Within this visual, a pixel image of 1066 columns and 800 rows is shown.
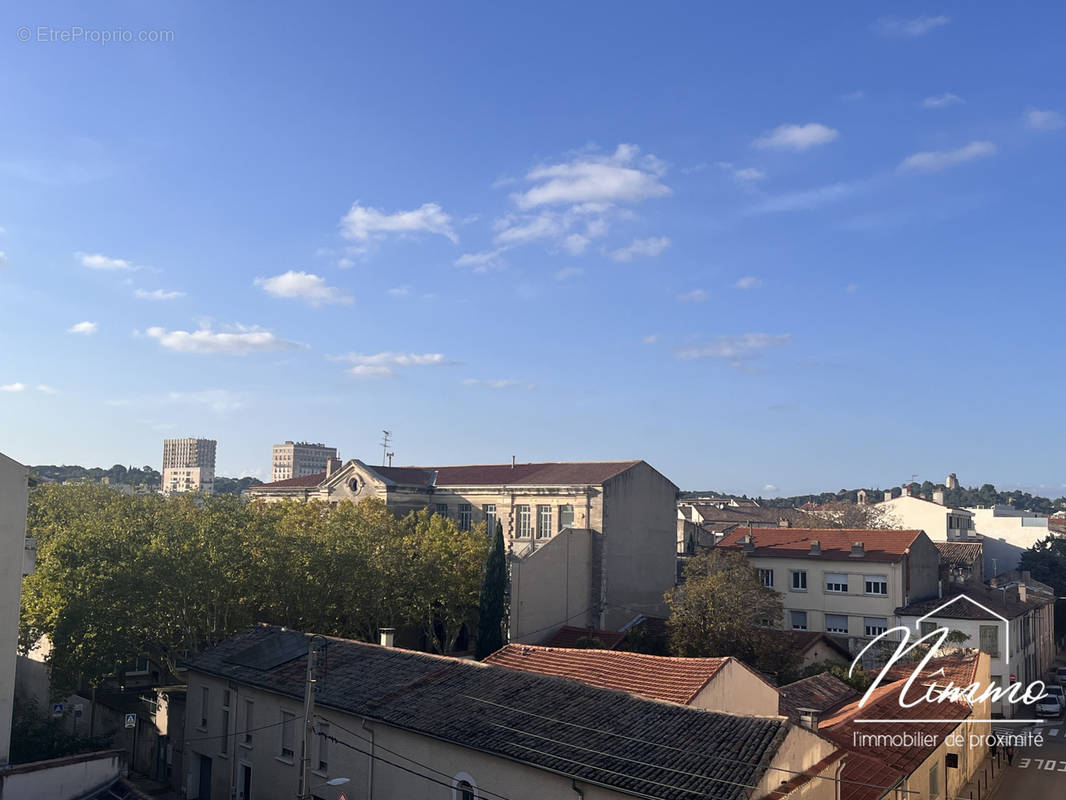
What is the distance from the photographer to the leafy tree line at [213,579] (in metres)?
32.4

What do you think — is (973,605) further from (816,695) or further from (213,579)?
(213,579)

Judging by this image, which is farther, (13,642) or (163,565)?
(163,565)

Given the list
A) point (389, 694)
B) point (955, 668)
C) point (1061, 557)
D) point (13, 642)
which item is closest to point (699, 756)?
point (389, 694)

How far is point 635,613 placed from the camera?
184 ft

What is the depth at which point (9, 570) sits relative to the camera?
23.6 m

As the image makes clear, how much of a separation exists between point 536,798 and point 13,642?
15370 mm

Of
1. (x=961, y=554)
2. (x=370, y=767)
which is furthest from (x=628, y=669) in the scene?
(x=961, y=554)

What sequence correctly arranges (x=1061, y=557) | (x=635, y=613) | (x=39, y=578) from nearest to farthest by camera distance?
(x=39, y=578) < (x=635, y=613) < (x=1061, y=557)

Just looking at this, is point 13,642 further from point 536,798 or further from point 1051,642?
point 1051,642

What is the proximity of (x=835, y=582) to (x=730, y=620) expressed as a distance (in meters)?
17.6

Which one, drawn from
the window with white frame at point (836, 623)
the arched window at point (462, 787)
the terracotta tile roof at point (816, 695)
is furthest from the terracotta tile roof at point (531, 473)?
the arched window at point (462, 787)

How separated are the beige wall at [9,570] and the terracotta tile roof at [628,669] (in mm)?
14513

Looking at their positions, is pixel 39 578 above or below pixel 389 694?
above

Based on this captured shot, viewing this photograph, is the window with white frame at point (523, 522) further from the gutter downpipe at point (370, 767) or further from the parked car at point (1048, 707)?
the gutter downpipe at point (370, 767)
